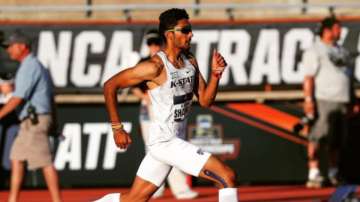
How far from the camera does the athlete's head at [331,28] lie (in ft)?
49.5

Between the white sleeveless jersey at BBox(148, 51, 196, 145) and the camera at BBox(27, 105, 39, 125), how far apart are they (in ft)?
10.4

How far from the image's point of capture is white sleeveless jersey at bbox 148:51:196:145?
948cm

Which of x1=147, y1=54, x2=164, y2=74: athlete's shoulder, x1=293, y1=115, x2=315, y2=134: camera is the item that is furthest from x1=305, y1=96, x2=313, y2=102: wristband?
x1=147, y1=54, x2=164, y2=74: athlete's shoulder

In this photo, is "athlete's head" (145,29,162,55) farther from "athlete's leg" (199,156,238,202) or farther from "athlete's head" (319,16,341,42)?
"athlete's leg" (199,156,238,202)

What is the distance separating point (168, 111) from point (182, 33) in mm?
634

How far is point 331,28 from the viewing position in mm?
15141

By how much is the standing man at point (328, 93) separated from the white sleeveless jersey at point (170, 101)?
5.85 meters

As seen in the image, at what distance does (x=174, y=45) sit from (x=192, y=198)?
210 inches

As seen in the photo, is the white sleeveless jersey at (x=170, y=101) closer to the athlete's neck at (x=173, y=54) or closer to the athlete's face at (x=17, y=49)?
the athlete's neck at (x=173, y=54)

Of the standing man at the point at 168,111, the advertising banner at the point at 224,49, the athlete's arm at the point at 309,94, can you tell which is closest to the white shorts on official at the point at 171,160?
the standing man at the point at 168,111

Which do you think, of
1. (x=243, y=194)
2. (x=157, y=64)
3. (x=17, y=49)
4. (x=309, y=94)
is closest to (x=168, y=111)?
(x=157, y=64)

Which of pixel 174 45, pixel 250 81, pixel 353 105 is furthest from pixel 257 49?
pixel 174 45

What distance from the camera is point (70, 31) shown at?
1602 centimetres

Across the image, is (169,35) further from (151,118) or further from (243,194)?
(243,194)
